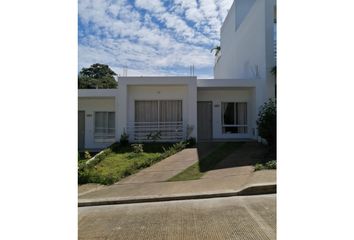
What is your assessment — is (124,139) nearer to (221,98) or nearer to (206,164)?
(206,164)

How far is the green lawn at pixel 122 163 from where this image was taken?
8969 mm

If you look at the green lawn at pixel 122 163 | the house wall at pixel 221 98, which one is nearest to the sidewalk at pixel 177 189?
the green lawn at pixel 122 163

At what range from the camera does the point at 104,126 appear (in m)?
16.4

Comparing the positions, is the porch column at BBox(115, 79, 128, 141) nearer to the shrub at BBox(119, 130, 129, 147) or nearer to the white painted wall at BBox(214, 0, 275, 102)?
the shrub at BBox(119, 130, 129, 147)

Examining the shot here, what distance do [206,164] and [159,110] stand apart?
6.31m

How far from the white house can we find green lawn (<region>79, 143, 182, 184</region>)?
1801 mm

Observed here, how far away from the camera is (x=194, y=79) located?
47.8 ft

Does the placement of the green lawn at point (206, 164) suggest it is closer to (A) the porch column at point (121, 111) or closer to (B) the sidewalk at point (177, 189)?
(B) the sidewalk at point (177, 189)

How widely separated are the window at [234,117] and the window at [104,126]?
22.4ft

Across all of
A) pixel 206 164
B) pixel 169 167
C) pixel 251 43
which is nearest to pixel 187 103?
pixel 251 43

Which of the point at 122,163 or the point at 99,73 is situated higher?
the point at 99,73

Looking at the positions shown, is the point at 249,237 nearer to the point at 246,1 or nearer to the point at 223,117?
the point at 223,117
